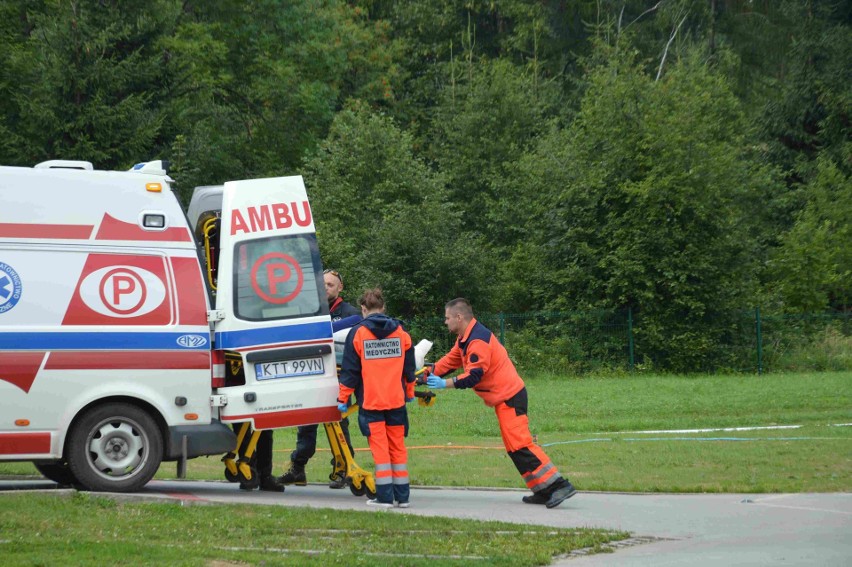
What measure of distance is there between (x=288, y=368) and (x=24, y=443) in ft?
7.56

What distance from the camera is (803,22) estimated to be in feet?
163

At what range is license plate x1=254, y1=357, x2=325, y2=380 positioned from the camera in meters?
11.0

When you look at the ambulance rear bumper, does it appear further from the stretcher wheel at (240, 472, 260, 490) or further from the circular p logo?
the circular p logo

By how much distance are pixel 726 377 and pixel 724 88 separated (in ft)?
44.1

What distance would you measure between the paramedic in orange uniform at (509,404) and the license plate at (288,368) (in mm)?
1055

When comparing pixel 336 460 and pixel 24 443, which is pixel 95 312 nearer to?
pixel 24 443

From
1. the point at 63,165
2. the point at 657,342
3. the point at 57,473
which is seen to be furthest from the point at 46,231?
the point at 657,342

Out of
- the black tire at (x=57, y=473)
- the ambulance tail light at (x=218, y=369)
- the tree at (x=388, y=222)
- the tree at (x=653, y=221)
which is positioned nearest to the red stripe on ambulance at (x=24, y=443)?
the black tire at (x=57, y=473)

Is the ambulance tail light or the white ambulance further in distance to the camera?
the ambulance tail light

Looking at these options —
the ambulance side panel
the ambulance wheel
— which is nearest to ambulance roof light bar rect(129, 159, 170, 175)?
the ambulance side panel

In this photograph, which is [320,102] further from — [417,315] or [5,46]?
[417,315]

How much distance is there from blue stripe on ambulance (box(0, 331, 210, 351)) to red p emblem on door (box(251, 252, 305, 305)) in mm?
670

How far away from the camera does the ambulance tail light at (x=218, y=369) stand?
1096cm

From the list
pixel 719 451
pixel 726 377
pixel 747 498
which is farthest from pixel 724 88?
pixel 747 498
